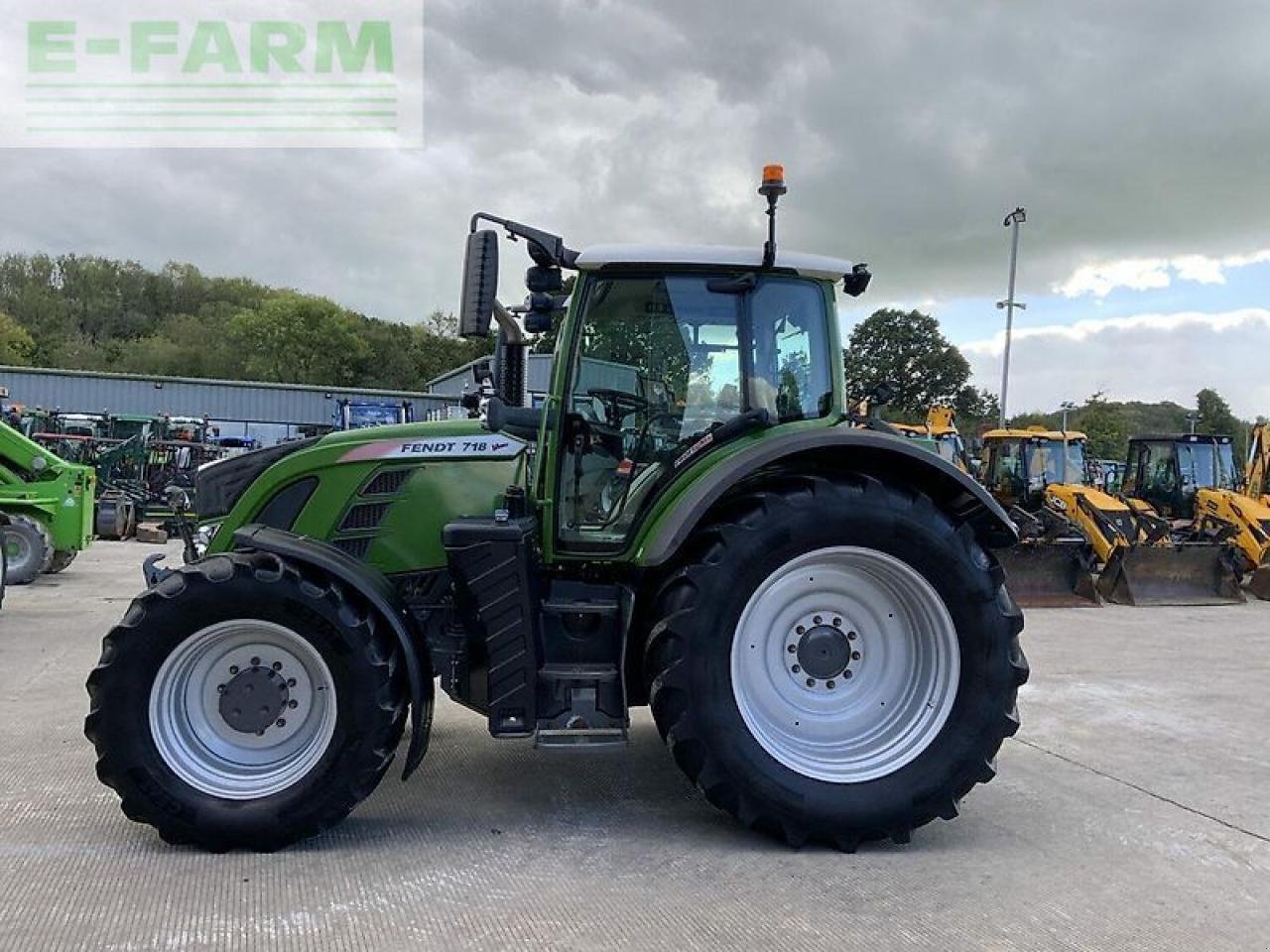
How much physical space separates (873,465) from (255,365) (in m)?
53.1

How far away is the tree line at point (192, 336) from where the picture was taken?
5234 centimetres

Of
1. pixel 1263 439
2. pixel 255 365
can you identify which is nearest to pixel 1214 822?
pixel 1263 439

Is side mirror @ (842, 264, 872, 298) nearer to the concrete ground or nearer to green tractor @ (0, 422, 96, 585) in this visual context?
the concrete ground

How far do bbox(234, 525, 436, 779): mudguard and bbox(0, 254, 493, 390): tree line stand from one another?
46491 millimetres

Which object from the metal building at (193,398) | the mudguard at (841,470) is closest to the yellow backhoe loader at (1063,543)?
the mudguard at (841,470)

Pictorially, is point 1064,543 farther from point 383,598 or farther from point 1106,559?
point 383,598

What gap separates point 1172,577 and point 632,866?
33.2ft

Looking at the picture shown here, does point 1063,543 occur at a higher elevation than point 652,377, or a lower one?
lower

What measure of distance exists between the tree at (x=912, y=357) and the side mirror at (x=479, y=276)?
48.6 meters

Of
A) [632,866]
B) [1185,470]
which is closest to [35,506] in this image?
[632,866]

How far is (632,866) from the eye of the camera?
11.0 ft

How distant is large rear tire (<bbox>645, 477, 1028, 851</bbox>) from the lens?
11.3 ft

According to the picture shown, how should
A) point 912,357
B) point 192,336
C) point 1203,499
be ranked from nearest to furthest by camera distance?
point 1203,499
point 912,357
point 192,336

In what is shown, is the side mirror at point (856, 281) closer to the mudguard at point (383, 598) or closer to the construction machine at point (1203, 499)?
the mudguard at point (383, 598)
